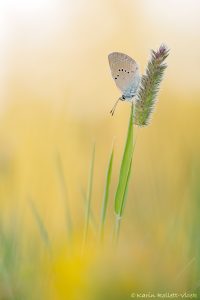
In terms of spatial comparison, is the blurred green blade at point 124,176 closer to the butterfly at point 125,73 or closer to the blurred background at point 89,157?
the blurred background at point 89,157

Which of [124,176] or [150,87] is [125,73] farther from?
[124,176]

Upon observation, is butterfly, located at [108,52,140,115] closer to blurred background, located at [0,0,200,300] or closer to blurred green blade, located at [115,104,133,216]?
blurred background, located at [0,0,200,300]

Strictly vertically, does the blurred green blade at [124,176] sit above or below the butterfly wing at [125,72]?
below

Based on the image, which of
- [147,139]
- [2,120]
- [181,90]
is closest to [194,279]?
[147,139]

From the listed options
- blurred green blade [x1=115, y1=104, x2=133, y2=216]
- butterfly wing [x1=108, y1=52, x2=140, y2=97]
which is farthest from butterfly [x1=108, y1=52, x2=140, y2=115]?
blurred green blade [x1=115, y1=104, x2=133, y2=216]

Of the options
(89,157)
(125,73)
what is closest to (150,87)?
(125,73)

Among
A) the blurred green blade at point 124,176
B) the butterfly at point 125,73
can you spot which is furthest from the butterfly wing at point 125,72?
the blurred green blade at point 124,176
